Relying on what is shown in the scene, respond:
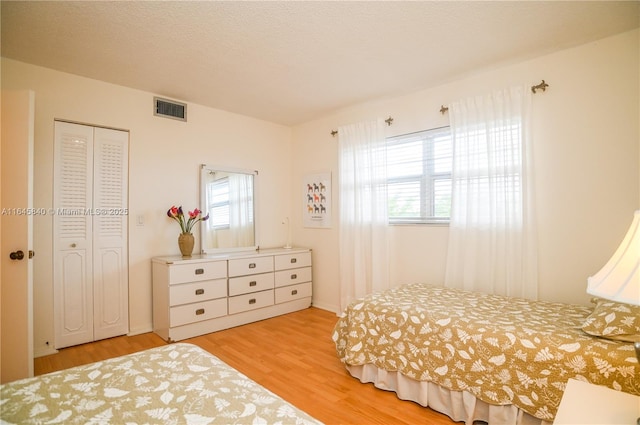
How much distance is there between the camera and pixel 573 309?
2.17m

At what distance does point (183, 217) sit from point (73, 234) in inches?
39.6

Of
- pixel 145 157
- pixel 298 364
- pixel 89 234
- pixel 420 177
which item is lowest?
pixel 298 364

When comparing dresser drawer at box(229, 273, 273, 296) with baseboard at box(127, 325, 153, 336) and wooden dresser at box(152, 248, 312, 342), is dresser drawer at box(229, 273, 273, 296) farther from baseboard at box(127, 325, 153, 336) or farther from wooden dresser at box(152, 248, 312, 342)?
baseboard at box(127, 325, 153, 336)

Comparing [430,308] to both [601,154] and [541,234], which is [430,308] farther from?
[601,154]

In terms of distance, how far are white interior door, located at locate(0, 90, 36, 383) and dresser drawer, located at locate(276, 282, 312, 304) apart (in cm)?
233

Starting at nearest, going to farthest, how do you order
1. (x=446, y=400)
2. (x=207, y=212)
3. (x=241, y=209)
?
(x=446, y=400) < (x=207, y=212) < (x=241, y=209)

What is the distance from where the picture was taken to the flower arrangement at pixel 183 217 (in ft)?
11.3

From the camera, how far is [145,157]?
11.1 feet

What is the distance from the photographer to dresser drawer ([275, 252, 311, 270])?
3.97 m

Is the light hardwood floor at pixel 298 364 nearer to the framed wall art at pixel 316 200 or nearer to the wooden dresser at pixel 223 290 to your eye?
the wooden dresser at pixel 223 290

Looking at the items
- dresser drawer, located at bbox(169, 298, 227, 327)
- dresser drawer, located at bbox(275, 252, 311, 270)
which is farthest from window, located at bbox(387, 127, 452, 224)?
dresser drawer, located at bbox(169, 298, 227, 327)

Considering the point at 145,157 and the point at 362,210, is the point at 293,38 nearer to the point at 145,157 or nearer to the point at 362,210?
the point at 362,210

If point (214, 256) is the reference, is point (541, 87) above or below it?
above

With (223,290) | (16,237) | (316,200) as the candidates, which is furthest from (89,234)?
(316,200)
